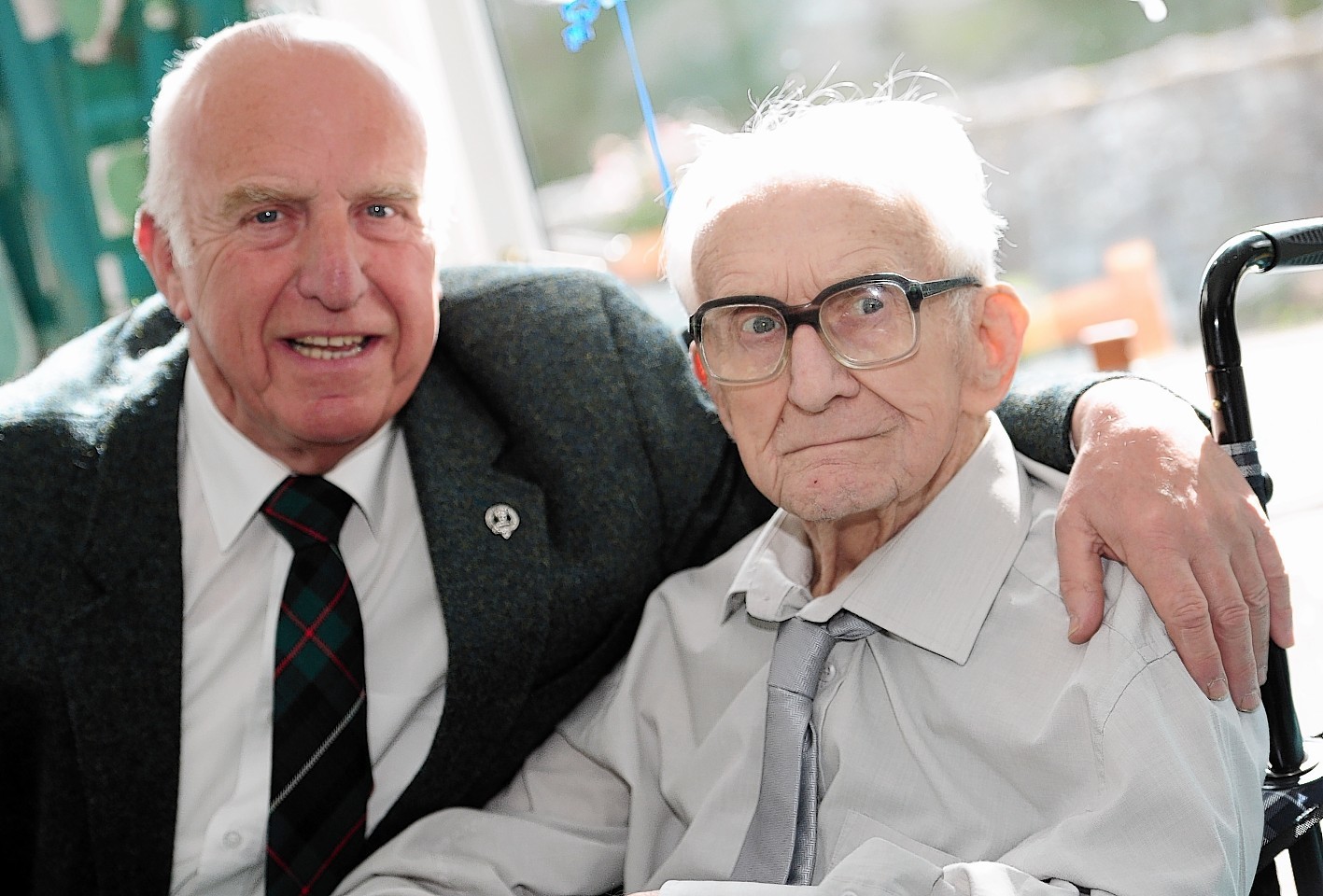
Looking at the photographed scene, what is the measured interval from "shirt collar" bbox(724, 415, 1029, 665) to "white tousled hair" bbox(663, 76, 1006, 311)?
0.23 meters

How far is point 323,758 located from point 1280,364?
186 cm

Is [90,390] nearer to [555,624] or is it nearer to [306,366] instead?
[306,366]

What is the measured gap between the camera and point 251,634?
1.73m

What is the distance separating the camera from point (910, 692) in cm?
135

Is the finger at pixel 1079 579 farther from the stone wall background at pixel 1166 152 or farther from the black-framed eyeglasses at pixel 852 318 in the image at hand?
the stone wall background at pixel 1166 152

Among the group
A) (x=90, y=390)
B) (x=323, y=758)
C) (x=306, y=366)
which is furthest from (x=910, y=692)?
(x=90, y=390)

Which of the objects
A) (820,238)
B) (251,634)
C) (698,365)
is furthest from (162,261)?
(820,238)

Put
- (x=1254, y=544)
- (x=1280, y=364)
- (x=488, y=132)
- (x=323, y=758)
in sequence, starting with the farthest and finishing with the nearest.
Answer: (x=488, y=132)
(x=1280, y=364)
(x=323, y=758)
(x=1254, y=544)

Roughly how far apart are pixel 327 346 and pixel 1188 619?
1154mm

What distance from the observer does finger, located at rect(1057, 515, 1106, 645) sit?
121 centimetres

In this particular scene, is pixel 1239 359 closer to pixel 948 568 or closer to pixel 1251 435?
pixel 1251 435

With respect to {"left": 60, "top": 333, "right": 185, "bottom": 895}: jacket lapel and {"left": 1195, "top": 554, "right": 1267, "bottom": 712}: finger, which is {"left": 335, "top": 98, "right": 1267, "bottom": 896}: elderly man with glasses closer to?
{"left": 1195, "top": 554, "right": 1267, "bottom": 712}: finger

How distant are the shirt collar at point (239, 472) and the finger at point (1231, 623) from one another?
3.62 feet

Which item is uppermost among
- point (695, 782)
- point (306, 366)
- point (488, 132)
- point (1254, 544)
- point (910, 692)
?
point (488, 132)
